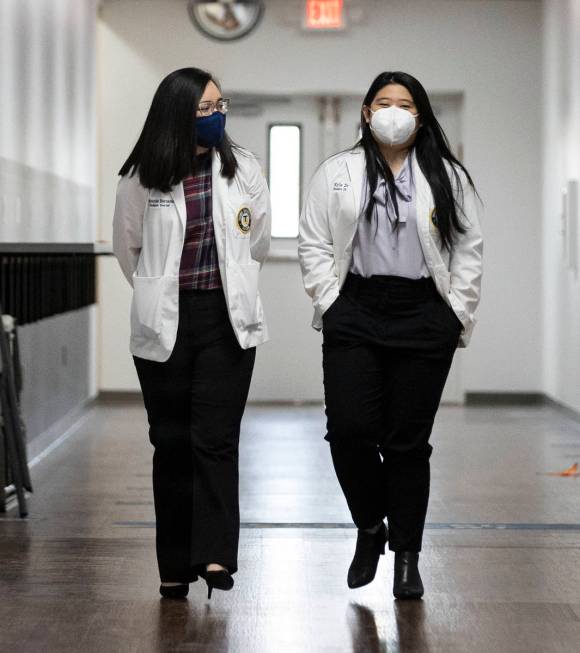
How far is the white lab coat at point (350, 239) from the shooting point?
3.15 meters

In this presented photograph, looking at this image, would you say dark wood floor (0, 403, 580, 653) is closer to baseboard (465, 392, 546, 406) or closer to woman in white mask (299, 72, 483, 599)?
woman in white mask (299, 72, 483, 599)

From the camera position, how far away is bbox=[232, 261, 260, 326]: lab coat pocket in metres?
3.09

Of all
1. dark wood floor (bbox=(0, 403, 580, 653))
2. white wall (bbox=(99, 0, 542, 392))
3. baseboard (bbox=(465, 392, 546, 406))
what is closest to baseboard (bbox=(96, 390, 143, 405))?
white wall (bbox=(99, 0, 542, 392))

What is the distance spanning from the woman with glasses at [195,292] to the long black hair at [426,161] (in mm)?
317

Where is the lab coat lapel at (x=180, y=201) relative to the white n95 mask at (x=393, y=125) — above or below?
below

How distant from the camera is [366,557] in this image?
3299 millimetres

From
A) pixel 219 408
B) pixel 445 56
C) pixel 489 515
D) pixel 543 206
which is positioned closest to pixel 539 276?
pixel 543 206

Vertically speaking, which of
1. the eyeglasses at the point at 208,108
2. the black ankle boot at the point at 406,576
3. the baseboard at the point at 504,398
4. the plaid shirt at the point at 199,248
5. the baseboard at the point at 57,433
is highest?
the eyeglasses at the point at 208,108

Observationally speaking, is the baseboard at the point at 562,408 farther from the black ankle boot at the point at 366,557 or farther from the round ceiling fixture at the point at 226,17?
the black ankle boot at the point at 366,557

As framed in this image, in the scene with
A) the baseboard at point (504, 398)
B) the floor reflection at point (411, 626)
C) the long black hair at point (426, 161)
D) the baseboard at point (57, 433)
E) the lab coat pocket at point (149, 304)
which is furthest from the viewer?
the baseboard at point (504, 398)

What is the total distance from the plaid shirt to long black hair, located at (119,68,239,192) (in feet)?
0.18

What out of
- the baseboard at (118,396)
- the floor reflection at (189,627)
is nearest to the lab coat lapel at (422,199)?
the floor reflection at (189,627)

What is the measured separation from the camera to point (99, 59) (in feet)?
28.1

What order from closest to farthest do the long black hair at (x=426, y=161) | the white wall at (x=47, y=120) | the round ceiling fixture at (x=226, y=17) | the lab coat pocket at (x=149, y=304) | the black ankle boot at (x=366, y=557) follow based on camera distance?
the lab coat pocket at (x=149, y=304), the long black hair at (x=426, y=161), the black ankle boot at (x=366, y=557), the white wall at (x=47, y=120), the round ceiling fixture at (x=226, y=17)
